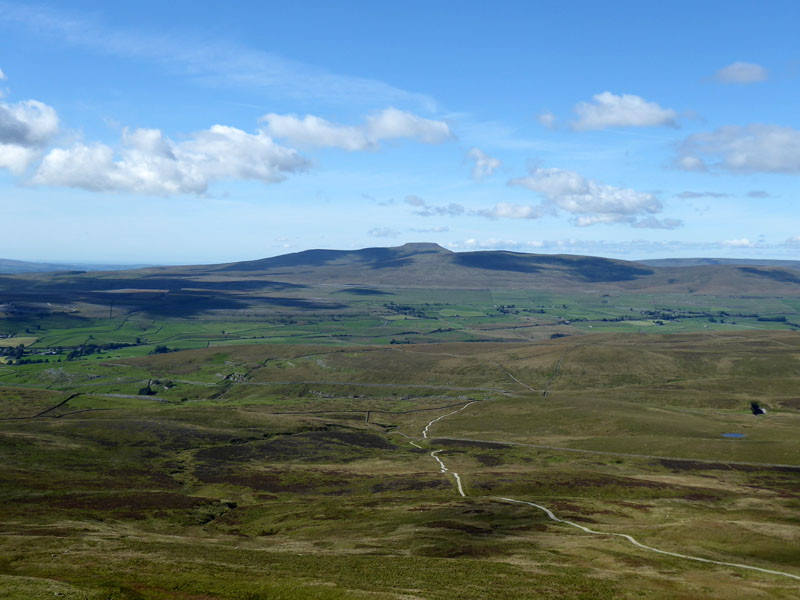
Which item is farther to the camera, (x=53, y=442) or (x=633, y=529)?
(x=53, y=442)

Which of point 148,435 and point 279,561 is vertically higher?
point 279,561

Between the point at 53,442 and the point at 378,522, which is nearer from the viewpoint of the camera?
the point at 378,522

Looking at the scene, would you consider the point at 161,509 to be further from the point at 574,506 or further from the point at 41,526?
the point at 574,506

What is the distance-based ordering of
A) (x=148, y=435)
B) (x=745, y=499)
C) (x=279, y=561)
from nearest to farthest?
(x=279, y=561) → (x=745, y=499) → (x=148, y=435)

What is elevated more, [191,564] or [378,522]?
[191,564]

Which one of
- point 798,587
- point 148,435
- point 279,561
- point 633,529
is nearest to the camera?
point 798,587

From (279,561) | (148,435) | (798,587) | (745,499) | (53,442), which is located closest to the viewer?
(798,587)

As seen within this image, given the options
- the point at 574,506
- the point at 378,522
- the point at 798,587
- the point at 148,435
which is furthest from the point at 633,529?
the point at 148,435

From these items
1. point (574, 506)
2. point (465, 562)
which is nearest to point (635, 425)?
point (574, 506)

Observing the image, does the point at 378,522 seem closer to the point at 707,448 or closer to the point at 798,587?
the point at 798,587

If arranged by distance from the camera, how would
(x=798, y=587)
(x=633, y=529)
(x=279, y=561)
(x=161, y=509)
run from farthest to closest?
(x=161, y=509)
(x=633, y=529)
(x=279, y=561)
(x=798, y=587)
